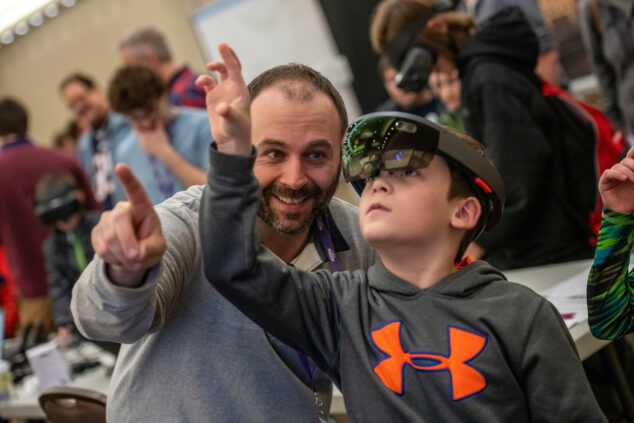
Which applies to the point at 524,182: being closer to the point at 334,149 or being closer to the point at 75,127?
the point at 334,149

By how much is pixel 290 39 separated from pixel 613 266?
4763 mm

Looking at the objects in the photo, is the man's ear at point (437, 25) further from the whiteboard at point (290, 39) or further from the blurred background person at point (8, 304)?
the blurred background person at point (8, 304)

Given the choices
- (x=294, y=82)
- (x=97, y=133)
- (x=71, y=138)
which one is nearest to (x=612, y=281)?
(x=294, y=82)

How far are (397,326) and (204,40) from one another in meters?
5.48

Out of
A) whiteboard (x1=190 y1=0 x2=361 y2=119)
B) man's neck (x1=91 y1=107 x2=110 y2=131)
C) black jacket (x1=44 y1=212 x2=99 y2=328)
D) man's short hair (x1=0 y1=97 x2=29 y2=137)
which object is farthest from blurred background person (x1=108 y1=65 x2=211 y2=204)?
whiteboard (x1=190 y1=0 x2=361 y2=119)

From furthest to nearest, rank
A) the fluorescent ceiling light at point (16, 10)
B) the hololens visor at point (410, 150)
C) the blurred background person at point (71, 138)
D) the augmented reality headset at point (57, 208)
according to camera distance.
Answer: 1. the fluorescent ceiling light at point (16, 10)
2. the blurred background person at point (71, 138)
3. the augmented reality headset at point (57, 208)
4. the hololens visor at point (410, 150)

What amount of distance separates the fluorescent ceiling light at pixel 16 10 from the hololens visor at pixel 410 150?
7.54 m

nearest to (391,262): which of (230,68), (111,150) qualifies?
(230,68)

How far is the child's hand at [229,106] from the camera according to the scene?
1.17 m

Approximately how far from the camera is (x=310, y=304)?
1.34 metres

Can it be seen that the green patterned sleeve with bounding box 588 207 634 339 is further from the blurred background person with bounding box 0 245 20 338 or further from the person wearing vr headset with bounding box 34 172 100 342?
the blurred background person with bounding box 0 245 20 338

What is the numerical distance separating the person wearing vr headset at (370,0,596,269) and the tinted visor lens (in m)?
1.32

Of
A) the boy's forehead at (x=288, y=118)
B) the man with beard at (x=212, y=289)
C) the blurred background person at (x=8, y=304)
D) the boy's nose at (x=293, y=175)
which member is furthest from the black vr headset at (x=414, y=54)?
the blurred background person at (x=8, y=304)

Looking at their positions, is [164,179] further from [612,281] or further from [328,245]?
[612,281]
